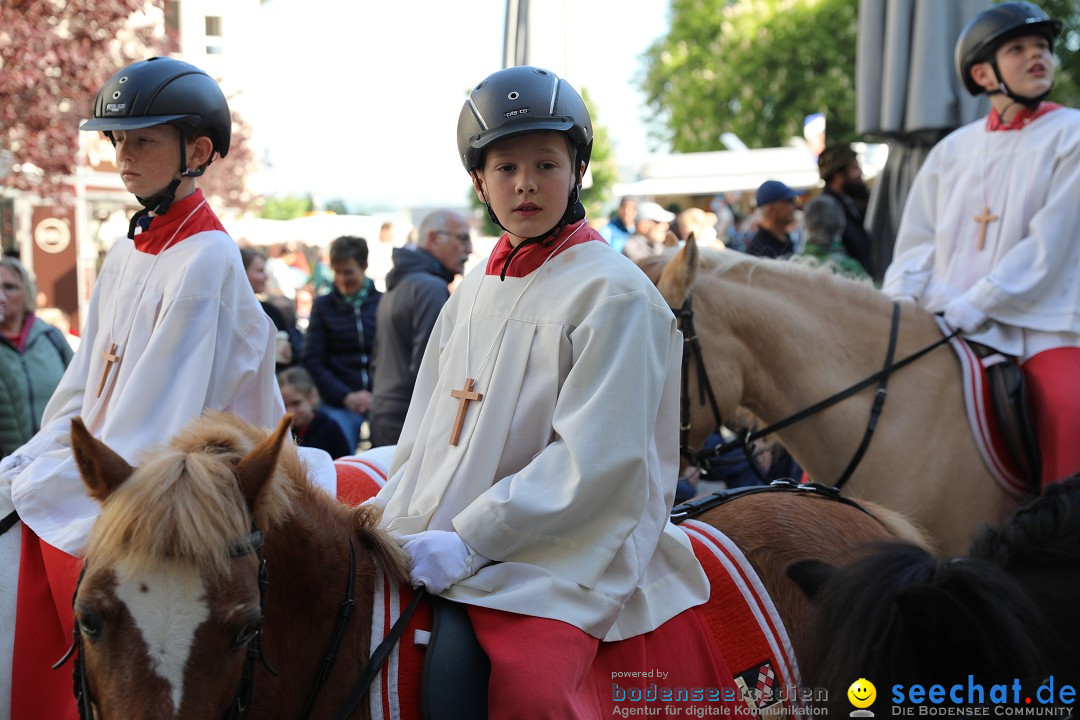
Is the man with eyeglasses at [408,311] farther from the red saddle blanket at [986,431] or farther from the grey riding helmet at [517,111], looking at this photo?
the grey riding helmet at [517,111]

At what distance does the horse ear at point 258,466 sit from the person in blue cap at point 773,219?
6317mm

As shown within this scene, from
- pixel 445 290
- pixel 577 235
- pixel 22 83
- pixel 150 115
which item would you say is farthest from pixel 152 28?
pixel 577 235

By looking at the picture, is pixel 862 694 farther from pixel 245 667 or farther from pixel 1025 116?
pixel 1025 116

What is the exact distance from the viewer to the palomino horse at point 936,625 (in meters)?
1.96

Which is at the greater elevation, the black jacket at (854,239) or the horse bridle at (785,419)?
the black jacket at (854,239)

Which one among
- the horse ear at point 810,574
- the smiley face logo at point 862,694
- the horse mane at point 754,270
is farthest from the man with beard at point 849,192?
the smiley face logo at point 862,694

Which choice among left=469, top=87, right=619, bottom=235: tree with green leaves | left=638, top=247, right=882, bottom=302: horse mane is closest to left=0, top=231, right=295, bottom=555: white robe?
left=638, top=247, right=882, bottom=302: horse mane

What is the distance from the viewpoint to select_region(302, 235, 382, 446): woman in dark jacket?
8172mm

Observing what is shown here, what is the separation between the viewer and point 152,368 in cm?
342

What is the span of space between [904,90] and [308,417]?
4504 mm

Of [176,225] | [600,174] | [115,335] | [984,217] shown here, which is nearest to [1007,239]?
[984,217]

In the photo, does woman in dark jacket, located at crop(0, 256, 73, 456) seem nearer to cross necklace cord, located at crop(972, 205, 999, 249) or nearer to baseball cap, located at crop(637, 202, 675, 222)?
cross necklace cord, located at crop(972, 205, 999, 249)

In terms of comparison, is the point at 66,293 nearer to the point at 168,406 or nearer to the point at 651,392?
the point at 168,406

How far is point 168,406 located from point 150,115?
1.01m
